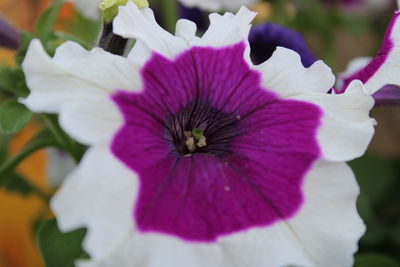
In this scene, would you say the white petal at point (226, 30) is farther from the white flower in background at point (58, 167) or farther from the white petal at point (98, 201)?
the white flower in background at point (58, 167)

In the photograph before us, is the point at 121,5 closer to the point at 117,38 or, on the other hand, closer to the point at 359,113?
the point at 117,38

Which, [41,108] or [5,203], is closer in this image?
[41,108]

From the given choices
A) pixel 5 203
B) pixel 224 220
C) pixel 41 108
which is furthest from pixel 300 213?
pixel 5 203

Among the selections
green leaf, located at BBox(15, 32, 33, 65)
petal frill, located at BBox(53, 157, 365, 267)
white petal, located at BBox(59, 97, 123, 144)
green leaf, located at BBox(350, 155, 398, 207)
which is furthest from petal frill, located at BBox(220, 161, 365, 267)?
green leaf, located at BBox(350, 155, 398, 207)

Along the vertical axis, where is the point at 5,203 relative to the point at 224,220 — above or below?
below

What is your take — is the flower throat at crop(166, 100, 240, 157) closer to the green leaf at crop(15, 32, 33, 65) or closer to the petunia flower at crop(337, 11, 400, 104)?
the petunia flower at crop(337, 11, 400, 104)

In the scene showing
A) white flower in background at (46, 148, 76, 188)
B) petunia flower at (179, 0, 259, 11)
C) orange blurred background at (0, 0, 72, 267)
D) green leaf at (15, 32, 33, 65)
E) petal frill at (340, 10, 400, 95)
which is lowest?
orange blurred background at (0, 0, 72, 267)

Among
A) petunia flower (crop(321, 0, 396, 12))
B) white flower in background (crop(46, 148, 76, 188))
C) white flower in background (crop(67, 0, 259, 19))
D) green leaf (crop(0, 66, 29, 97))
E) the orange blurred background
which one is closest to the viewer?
green leaf (crop(0, 66, 29, 97))
